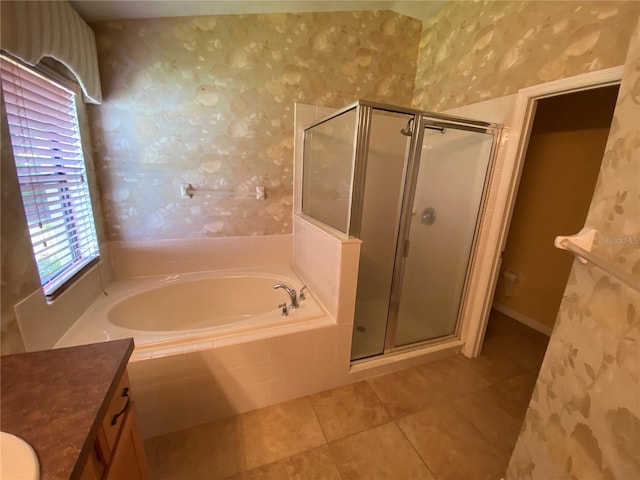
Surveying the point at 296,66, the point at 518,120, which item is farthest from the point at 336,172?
the point at 518,120

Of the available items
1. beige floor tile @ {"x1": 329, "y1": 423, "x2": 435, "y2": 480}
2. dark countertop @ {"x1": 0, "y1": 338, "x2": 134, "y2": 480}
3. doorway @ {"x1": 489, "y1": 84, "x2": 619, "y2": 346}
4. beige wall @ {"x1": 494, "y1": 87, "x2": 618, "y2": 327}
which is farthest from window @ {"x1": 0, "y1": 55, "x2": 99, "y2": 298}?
beige wall @ {"x1": 494, "y1": 87, "x2": 618, "y2": 327}

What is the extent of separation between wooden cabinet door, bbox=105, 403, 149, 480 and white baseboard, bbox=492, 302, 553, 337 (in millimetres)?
3133

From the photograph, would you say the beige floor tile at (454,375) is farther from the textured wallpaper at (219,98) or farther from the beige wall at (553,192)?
the textured wallpaper at (219,98)

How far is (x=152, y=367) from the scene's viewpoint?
1339 mm

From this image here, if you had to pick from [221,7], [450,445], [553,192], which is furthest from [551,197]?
[221,7]

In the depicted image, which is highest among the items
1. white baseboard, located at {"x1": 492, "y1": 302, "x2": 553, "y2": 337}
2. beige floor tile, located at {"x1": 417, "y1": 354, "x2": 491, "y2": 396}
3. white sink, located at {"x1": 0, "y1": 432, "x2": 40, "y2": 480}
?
white sink, located at {"x1": 0, "y1": 432, "x2": 40, "y2": 480}

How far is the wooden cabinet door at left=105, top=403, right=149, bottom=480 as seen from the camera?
0.72 metres

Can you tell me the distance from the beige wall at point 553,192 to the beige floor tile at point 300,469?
2418 millimetres

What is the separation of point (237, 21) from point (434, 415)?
297 centimetres

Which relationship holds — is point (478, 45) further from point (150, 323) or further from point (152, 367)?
point (150, 323)

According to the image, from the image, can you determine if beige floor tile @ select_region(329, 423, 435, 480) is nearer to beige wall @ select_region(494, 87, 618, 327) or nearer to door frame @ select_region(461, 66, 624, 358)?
door frame @ select_region(461, 66, 624, 358)

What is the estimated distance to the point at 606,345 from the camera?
0.76m

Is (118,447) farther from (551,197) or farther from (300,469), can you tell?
(551,197)

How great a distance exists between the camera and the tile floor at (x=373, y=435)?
1297 millimetres
